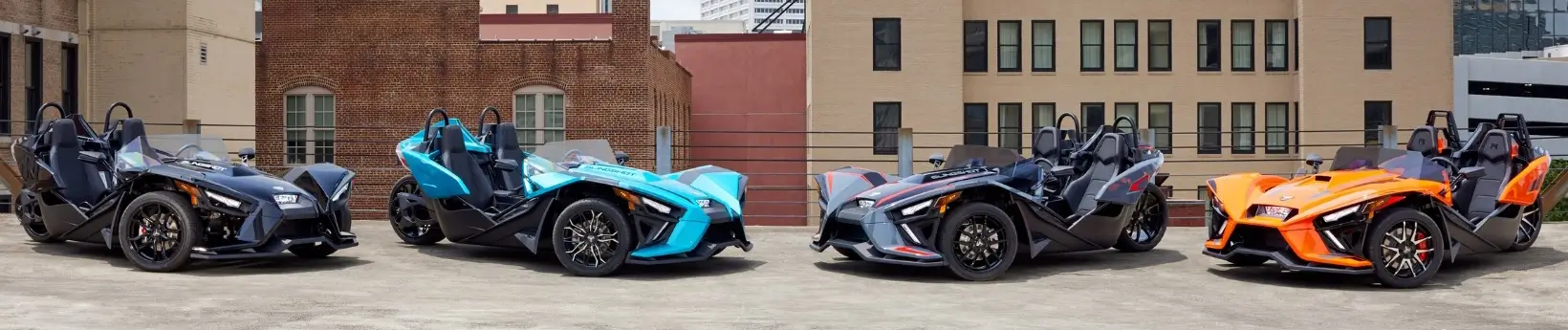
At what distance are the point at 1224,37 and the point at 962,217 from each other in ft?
102

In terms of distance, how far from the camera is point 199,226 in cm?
981

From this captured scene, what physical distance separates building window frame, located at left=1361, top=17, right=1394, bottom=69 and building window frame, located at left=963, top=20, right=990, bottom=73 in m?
9.96

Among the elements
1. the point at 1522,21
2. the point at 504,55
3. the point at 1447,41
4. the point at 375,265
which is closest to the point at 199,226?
the point at 375,265

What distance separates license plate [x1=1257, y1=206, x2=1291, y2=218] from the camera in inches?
382

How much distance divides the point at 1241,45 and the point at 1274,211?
101ft

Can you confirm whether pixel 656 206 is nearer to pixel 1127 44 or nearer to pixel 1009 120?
pixel 1009 120

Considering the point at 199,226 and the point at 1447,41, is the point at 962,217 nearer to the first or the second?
the point at 199,226

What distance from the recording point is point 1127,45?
3859 centimetres

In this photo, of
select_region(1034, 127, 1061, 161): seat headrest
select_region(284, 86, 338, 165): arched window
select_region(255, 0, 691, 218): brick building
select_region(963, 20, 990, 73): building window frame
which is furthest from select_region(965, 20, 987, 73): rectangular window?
select_region(1034, 127, 1061, 161): seat headrest

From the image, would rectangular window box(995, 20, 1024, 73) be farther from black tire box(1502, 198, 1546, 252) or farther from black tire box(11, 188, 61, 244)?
black tire box(11, 188, 61, 244)

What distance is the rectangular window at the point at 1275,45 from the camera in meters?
39.1

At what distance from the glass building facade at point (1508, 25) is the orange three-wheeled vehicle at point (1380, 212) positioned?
114 meters

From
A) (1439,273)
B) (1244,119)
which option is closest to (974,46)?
(1244,119)

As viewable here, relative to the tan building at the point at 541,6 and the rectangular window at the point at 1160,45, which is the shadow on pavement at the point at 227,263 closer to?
the rectangular window at the point at 1160,45
